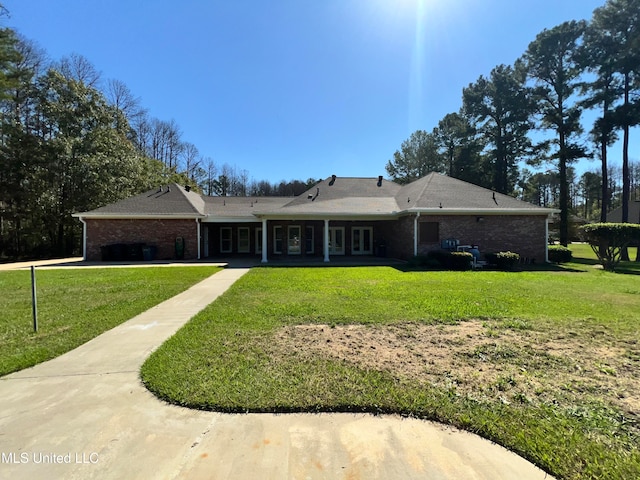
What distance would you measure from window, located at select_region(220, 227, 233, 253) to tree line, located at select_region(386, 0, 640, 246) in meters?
24.2

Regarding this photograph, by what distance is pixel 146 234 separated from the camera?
723 inches

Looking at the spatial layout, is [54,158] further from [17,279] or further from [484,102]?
[484,102]

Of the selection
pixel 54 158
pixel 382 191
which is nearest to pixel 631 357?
pixel 382 191

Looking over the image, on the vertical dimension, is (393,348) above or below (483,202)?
below

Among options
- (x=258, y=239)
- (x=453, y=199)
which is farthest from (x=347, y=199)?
(x=258, y=239)

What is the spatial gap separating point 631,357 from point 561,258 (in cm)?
1577

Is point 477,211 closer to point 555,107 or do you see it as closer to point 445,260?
point 445,260

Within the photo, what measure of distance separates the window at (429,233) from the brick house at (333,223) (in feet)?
0.16

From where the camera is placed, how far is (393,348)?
4.42m

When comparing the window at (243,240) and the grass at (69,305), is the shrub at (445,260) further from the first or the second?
the window at (243,240)

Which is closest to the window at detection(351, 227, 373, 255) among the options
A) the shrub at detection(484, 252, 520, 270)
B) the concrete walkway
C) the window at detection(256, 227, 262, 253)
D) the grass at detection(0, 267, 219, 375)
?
the window at detection(256, 227, 262, 253)

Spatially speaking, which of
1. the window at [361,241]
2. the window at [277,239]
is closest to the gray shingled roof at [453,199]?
the window at [361,241]

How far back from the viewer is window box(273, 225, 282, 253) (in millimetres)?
19766

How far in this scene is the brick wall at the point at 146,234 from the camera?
18.1 metres
